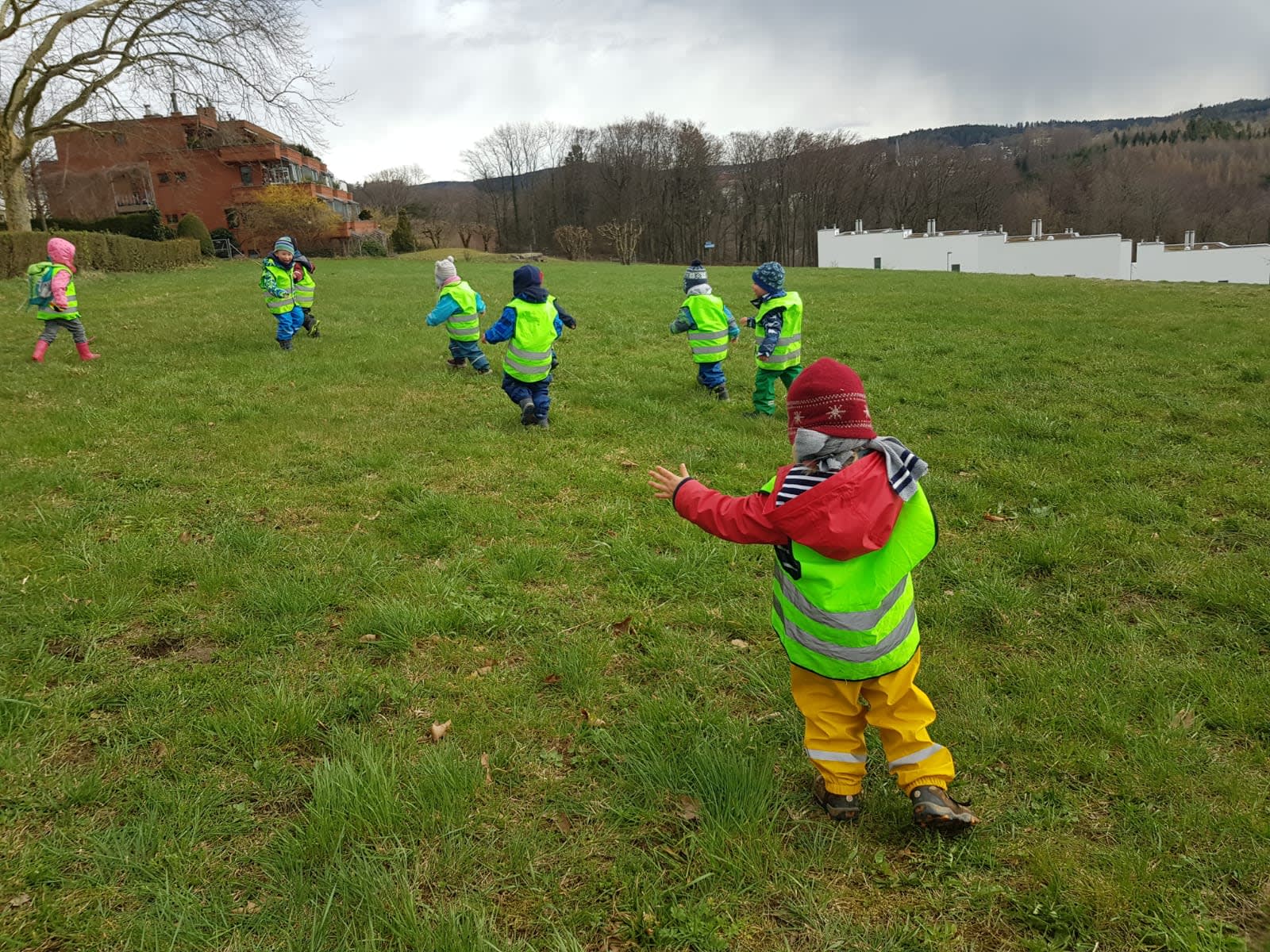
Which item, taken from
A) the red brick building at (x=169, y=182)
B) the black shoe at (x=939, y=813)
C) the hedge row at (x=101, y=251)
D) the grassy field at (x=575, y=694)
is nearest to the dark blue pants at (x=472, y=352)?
the grassy field at (x=575, y=694)

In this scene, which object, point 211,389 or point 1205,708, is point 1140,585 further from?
point 211,389

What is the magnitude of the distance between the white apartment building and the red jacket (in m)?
51.0

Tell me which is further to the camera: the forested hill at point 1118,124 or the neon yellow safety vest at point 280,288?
the forested hill at point 1118,124

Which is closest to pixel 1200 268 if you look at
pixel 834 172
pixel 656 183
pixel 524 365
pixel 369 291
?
pixel 834 172

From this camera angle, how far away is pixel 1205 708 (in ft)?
11.2

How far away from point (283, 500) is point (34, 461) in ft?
9.16

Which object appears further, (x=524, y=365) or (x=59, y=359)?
(x=59, y=359)

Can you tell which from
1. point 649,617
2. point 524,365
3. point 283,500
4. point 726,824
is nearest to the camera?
point 726,824

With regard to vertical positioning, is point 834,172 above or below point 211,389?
above

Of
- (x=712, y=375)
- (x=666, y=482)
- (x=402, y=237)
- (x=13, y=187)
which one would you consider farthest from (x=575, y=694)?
(x=402, y=237)

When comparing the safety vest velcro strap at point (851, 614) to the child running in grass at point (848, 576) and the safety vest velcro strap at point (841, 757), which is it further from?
the safety vest velcro strap at point (841, 757)

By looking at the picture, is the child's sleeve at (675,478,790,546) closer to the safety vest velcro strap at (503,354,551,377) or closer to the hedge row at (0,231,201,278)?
the safety vest velcro strap at (503,354,551,377)

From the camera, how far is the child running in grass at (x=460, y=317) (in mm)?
11031

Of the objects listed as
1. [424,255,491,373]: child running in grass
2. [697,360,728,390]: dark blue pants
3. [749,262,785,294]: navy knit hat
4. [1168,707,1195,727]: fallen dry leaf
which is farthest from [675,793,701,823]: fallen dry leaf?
[424,255,491,373]: child running in grass
